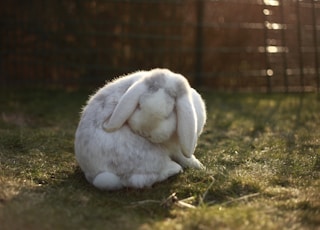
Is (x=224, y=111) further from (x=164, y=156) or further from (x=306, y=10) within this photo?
(x=164, y=156)

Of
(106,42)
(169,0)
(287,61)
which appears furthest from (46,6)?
(287,61)

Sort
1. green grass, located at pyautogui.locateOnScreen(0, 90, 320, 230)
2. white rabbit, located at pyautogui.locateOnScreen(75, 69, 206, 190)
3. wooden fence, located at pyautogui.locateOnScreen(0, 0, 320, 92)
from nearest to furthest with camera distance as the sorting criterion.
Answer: green grass, located at pyautogui.locateOnScreen(0, 90, 320, 230)
white rabbit, located at pyautogui.locateOnScreen(75, 69, 206, 190)
wooden fence, located at pyautogui.locateOnScreen(0, 0, 320, 92)

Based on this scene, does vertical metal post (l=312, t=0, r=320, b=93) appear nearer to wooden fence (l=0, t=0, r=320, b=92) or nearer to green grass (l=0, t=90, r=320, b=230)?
wooden fence (l=0, t=0, r=320, b=92)

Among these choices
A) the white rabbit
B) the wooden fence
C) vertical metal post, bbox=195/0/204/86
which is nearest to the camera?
the white rabbit

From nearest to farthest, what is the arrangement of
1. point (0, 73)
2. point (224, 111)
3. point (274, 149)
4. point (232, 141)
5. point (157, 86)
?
point (157, 86) → point (274, 149) → point (232, 141) → point (224, 111) → point (0, 73)

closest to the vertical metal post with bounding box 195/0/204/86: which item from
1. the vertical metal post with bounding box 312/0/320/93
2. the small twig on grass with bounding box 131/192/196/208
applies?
the vertical metal post with bounding box 312/0/320/93

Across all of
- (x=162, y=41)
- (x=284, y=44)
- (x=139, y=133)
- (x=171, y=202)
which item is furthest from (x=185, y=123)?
(x=162, y=41)

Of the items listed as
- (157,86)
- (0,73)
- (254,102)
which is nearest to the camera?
(157,86)
